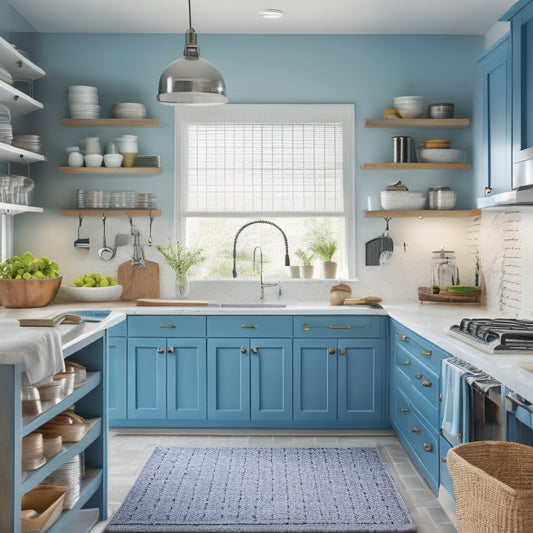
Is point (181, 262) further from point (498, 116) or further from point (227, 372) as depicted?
point (498, 116)

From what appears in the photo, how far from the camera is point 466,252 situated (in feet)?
17.5

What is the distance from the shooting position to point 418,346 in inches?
155

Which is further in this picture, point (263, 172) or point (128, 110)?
point (263, 172)

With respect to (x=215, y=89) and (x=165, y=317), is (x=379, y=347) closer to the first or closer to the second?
(x=165, y=317)

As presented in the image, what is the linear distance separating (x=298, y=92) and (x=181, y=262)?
1.58 metres

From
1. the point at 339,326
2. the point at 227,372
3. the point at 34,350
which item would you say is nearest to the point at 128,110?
the point at 227,372

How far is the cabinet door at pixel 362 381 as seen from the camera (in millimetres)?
4793

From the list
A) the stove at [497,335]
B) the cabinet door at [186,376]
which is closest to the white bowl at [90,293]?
the cabinet door at [186,376]

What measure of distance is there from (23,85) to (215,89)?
251 centimetres

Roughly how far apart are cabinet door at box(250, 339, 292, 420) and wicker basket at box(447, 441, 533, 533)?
2528mm

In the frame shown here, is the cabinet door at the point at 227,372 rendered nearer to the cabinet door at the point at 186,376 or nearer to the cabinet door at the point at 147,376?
the cabinet door at the point at 186,376

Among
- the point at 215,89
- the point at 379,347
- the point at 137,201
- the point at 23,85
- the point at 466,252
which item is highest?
the point at 23,85

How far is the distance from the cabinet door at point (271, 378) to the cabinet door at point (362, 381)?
358mm

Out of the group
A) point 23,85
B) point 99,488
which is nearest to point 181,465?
point 99,488
